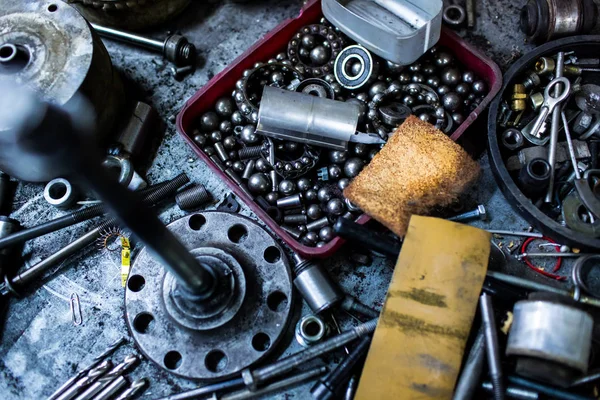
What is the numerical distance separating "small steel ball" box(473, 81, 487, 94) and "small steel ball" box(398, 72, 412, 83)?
0.22 m

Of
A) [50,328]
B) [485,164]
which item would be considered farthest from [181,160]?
[485,164]

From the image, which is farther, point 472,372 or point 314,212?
point 314,212

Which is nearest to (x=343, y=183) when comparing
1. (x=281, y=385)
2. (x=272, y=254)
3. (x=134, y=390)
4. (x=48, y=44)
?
(x=272, y=254)

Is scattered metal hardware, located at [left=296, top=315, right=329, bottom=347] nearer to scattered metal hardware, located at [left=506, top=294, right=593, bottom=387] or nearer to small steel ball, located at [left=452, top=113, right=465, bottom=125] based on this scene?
scattered metal hardware, located at [left=506, top=294, right=593, bottom=387]

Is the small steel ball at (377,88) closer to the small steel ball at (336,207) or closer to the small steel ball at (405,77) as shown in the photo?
the small steel ball at (405,77)

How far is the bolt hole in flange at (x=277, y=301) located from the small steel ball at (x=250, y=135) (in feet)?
1.67

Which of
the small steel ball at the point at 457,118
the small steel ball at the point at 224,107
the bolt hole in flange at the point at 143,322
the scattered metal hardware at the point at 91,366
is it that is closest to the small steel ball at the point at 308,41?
the small steel ball at the point at 224,107

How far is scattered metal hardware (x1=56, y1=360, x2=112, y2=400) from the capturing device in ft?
5.37

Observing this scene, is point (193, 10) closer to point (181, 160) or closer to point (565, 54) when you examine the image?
point (181, 160)

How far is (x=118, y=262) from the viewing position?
1826mm

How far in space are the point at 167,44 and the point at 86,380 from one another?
45.2 inches

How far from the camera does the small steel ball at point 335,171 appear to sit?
70.7 inches

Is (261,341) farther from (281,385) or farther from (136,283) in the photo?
(136,283)

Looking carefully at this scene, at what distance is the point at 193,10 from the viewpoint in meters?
2.15
